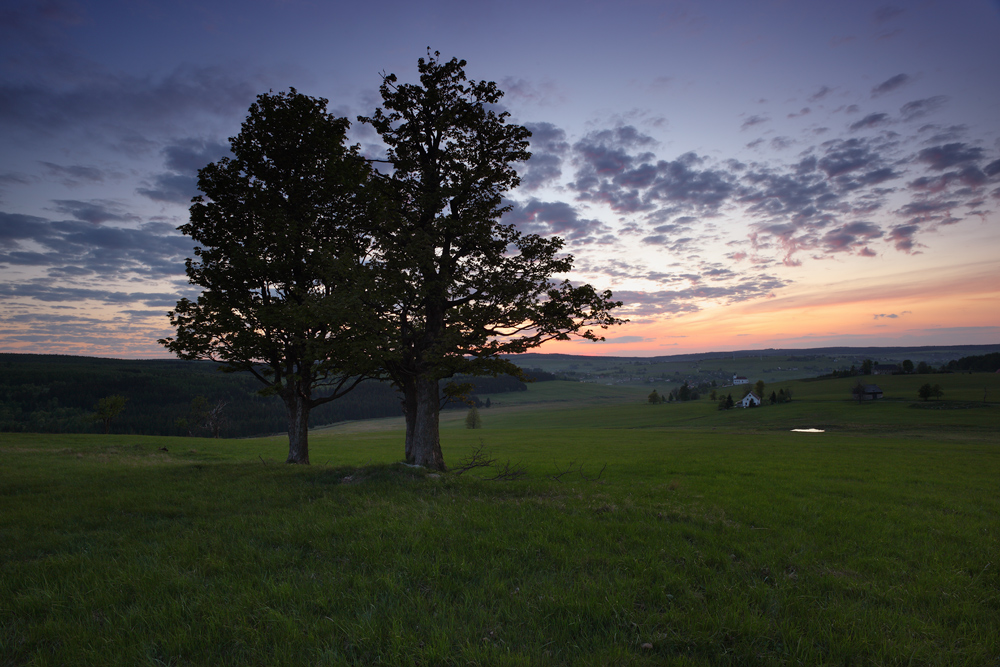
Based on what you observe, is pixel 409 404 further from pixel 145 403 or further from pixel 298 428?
pixel 145 403

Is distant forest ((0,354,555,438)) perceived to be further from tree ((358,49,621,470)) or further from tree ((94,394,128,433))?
tree ((358,49,621,470))

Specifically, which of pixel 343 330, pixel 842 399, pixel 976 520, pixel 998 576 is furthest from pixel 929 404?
pixel 343 330

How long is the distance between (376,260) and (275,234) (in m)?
5.12

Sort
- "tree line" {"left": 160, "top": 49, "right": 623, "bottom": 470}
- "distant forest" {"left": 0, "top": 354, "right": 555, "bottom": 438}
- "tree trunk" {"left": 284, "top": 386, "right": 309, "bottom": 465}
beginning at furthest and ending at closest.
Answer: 1. "distant forest" {"left": 0, "top": 354, "right": 555, "bottom": 438}
2. "tree trunk" {"left": 284, "top": 386, "right": 309, "bottom": 465}
3. "tree line" {"left": 160, "top": 49, "right": 623, "bottom": 470}

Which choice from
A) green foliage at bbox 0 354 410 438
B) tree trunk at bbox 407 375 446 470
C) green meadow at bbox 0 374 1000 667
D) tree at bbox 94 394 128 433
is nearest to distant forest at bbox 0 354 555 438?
green foliage at bbox 0 354 410 438

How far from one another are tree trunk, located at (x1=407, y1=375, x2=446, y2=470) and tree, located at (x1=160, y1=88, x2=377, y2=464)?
311cm

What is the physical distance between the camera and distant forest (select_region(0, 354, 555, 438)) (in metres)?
106

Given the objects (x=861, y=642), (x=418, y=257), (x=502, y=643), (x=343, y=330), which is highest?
(x=418, y=257)

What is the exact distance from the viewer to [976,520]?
33.2 feet

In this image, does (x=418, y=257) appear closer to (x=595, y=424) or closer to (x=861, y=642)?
(x=861, y=642)

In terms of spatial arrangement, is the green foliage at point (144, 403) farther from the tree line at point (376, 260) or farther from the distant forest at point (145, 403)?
the tree line at point (376, 260)

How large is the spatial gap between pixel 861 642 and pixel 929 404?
11263 centimetres

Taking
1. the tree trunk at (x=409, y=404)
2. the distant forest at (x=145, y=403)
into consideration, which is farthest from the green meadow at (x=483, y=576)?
the distant forest at (x=145, y=403)

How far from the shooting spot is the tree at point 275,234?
58.5ft
